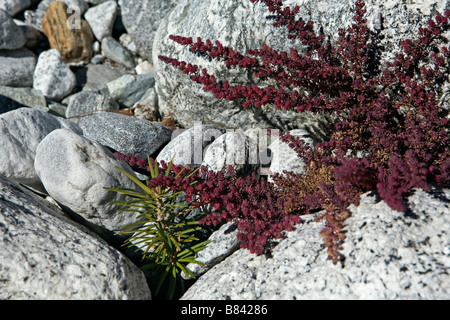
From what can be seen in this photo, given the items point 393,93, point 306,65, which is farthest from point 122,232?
point 393,93

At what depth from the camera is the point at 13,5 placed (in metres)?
7.94

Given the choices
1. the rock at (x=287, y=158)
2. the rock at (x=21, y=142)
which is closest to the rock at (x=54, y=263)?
the rock at (x=21, y=142)

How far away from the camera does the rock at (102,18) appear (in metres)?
8.03

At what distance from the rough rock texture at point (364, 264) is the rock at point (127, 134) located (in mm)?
2389

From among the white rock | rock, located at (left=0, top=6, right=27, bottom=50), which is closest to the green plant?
rock, located at (left=0, top=6, right=27, bottom=50)

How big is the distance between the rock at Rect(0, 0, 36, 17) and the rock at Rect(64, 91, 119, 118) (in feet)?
9.82

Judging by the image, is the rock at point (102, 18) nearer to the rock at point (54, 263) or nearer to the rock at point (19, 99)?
the rock at point (19, 99)

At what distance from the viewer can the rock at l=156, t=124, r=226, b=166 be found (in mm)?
4898

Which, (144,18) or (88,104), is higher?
(144,18)

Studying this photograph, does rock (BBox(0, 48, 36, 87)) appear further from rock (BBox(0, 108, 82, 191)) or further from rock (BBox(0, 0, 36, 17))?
rock (BBox(0, 108, 82, 191))

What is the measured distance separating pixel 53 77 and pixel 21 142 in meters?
2.88

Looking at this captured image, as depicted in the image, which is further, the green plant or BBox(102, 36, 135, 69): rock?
BBox(102, 36, 135, 69): rock

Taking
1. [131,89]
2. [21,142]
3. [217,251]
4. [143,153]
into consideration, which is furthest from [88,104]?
[217,251]

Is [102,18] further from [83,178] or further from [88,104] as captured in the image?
[83,178]
